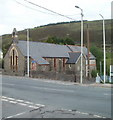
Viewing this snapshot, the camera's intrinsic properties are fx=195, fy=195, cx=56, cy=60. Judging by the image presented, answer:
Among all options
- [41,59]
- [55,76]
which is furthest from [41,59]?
[55,76]

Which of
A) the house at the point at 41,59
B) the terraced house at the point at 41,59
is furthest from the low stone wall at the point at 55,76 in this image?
the house at the point at 41,59

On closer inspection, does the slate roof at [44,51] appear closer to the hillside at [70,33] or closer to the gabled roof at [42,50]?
the gabled roof at [42,50]

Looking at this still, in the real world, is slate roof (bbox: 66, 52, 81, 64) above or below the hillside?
below

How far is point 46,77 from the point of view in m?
32.7

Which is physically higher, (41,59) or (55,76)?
(41,59)

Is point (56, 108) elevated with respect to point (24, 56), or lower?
lower

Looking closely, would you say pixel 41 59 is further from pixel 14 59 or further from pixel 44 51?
pixel 14 59

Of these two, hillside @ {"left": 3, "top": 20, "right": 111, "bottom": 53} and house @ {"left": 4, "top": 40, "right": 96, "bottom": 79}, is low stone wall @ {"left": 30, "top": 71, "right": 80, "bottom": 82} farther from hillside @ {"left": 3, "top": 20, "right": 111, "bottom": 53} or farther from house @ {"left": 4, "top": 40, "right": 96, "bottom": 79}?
hillside @ {"left": 3, "top": 20, "right": 111, "bottom": 53}

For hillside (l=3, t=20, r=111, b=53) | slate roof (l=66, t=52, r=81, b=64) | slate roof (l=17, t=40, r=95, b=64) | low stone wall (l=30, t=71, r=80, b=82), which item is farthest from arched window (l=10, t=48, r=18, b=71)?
hillside (l=3, t=20, r=111, b=53)

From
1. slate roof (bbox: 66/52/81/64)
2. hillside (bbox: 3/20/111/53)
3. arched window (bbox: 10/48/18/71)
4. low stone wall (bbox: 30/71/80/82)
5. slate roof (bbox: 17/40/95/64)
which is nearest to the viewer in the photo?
low stone wall (bbox: 30/71/80/82)

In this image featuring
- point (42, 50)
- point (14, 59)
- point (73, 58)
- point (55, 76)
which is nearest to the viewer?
point (55, 76)

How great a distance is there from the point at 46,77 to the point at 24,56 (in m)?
10.6

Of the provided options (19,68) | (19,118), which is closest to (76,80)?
(19,68)

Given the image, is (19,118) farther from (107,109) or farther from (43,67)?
(43,67)
